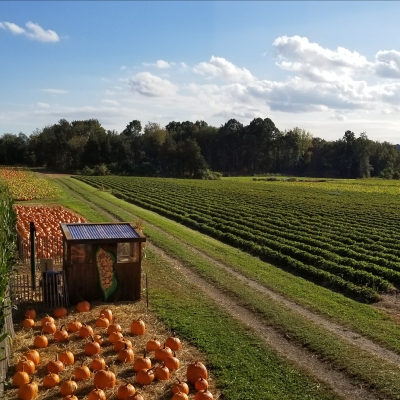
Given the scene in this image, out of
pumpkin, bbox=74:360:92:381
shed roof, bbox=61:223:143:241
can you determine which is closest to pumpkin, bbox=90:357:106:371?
pumpkin, bbox=74:360:92:381

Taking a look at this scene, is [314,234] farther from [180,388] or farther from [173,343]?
[180,388]

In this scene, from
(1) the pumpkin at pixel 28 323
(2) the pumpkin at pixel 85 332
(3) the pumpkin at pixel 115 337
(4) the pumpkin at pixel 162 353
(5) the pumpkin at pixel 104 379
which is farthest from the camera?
(1) the pumpkin at pixel 28 323

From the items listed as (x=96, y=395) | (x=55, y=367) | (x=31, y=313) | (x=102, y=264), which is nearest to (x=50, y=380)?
(x=55, y=367)

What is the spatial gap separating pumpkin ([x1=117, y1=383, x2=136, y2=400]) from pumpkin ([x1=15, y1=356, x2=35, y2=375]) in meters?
2.21

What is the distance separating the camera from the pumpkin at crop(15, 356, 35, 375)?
387 inches

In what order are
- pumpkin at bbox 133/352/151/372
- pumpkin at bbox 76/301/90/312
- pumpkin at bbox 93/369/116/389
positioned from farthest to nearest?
pumpkin at bbox 76/301/90/312, pumpkin at bbox 133/352/151/372, pumpkin at bbox 93/369/116/389

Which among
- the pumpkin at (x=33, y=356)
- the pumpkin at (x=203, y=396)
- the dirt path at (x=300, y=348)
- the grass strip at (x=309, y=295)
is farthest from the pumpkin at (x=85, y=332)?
the grass strip at (x=309, y=295)

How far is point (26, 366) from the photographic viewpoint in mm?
9922

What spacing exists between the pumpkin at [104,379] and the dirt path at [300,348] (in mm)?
4129

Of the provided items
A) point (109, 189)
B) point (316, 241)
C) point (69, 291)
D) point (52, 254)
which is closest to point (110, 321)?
point (69, 291)

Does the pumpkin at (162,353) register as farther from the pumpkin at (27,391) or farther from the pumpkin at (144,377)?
the pumpkin at (27,391)

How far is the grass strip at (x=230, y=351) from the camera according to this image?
31.5ft

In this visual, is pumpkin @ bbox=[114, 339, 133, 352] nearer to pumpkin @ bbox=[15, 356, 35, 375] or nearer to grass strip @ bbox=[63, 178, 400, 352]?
pumpkin @ bbox=[15, 356, 35, 375]

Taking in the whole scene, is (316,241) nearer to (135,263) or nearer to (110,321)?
(135,263)
